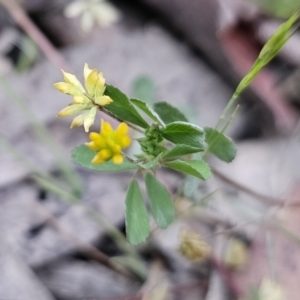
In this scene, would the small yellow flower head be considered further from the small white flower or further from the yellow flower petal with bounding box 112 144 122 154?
the small white flower

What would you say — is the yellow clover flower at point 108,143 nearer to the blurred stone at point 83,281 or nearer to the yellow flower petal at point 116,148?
the yellow flower petal at point 116,148

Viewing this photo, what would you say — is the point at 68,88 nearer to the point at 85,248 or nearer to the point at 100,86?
the point at 100,86

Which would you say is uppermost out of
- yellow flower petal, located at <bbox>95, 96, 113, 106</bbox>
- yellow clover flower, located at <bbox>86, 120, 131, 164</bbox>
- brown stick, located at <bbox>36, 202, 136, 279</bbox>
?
yellow flower petal, located at <bbox>95, 96, 113, 106</bbox>

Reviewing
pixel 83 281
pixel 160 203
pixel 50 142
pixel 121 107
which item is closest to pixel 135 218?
pixel 160 203

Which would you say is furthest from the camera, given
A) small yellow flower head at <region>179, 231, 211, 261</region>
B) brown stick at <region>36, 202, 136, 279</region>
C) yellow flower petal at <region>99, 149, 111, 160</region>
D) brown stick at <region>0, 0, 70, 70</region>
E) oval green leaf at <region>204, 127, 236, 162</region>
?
brown stick at <region>0, 0, 70, 70</region>

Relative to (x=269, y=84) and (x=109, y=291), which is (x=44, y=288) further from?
(x=269, y=84)

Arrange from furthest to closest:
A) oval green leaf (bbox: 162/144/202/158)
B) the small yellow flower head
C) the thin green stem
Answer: the thin green stem < the small yellow flower head < oval green leaf (bbox: 162/144/202/158)

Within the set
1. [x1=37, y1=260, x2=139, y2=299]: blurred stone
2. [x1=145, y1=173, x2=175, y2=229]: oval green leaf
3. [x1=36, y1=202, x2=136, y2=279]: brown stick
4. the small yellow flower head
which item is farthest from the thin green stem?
[x1=145, y1=173, x2=175, y2=229]: oval green leaf
